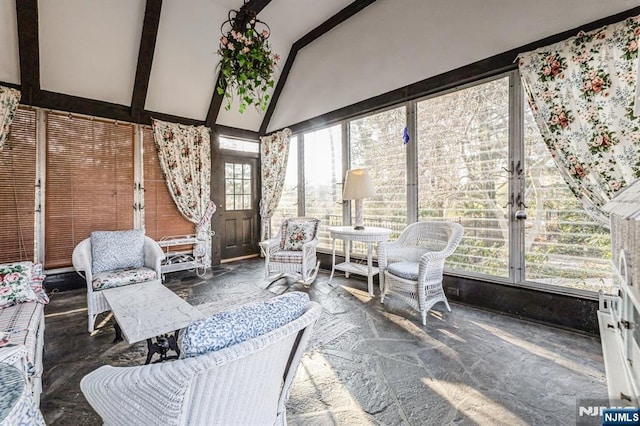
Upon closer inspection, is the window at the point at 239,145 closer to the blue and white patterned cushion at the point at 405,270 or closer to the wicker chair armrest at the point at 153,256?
the wicker chair armrest at the point at 153,256

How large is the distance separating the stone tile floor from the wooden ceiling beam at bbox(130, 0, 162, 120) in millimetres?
3021

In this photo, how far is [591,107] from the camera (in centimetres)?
219

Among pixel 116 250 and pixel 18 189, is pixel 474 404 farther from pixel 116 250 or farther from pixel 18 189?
pixel 18 189

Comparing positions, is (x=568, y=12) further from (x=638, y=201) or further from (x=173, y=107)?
(x=173, y=107)

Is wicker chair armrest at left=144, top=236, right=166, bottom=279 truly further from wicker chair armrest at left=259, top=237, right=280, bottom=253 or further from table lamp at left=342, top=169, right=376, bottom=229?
table lamp at left=342, top=169, right=376, bottom=229

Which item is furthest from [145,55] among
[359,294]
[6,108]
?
[359,294]

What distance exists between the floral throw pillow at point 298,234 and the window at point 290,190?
1.40m

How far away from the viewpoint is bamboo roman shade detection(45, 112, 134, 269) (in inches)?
148

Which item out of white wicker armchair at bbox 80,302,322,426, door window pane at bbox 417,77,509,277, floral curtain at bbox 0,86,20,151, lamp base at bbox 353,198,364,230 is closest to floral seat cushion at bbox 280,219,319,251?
lamp base at bbox 353,198,364,230

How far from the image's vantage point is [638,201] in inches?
37.2

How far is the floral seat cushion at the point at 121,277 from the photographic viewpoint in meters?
2.62

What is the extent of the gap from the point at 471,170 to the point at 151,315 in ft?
10.5

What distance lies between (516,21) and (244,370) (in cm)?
A: 355

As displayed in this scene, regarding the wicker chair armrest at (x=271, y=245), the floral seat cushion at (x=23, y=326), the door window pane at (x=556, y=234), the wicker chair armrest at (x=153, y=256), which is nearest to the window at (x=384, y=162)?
the wicker chair armrest at (x=271, y=245)
